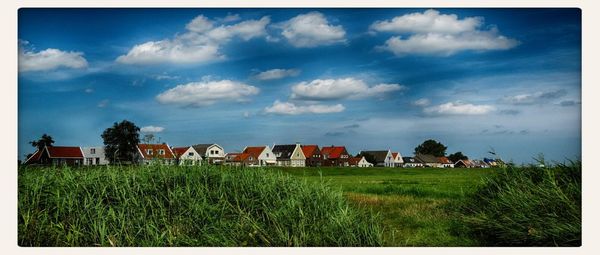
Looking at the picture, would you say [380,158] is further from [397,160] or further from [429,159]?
[429,159]

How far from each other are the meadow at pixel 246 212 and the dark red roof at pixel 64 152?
21cm

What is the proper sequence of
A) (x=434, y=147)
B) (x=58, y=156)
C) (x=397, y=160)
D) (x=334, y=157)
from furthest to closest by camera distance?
(x=397, y=160) < (x=334, y=157) < (x=434, y=147) < (x=58, y=156)

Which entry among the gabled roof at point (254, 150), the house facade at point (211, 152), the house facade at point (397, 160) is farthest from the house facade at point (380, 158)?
the house facade at point (211, 152)

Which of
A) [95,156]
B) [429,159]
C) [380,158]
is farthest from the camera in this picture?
[380,158]

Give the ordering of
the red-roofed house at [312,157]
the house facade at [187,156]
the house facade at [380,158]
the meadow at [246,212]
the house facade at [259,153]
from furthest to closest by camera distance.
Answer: the house facade at [380,158]
the red-roofed house at [312,157]
the house facade at [259,153]
the house facade at [187,156]
the meadow at [246,212]

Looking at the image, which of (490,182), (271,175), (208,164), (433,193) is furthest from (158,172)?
(433,193)

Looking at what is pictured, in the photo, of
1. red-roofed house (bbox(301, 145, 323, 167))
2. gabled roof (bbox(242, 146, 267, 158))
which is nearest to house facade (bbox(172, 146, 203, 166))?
gabled roof (bbox(242, 146, 267, 158))

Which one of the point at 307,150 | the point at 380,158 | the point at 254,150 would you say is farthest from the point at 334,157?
the point at 254,150

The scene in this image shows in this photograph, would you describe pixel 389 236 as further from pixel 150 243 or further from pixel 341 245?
pixel 150 243

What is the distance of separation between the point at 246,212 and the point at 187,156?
67.2 inches

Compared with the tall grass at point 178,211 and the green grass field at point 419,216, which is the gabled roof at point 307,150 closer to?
the green grass field at point 419,216

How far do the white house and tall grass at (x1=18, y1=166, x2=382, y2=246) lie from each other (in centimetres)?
15

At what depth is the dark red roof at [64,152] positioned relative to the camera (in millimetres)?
7739

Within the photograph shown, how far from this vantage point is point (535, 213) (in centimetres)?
669
